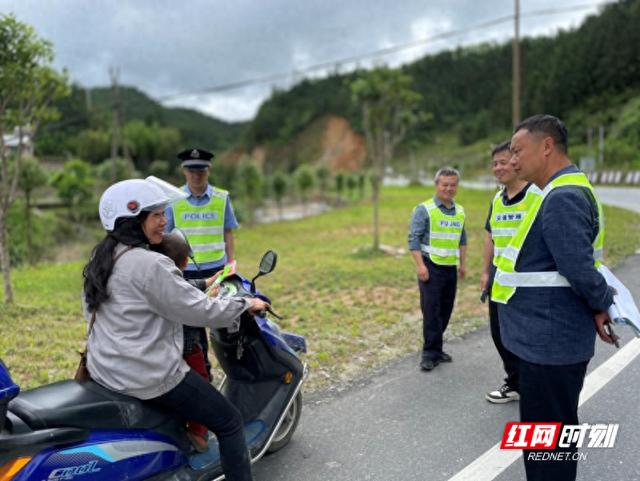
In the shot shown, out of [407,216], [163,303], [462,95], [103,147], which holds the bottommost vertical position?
A: [407,216]

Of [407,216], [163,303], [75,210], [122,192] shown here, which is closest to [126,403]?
[163,303]

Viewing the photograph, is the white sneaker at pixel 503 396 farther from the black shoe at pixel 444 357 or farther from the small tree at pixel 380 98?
the small tree at pixel 380 98

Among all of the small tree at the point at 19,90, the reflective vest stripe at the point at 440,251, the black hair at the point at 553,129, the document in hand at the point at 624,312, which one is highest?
the small tree at the point at 19,90

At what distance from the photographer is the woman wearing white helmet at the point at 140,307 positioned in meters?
2.08

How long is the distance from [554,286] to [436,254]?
213 cm

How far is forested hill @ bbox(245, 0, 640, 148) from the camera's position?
5875 cm

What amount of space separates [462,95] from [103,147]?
73297 mm

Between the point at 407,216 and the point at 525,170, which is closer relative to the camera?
the point at 525,170

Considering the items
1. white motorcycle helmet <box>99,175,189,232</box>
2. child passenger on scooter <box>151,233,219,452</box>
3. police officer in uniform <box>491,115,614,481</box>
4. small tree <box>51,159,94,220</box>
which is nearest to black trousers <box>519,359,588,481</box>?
police officer in uniform <box>491,115,614,481</box>

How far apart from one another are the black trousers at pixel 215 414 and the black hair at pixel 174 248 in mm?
596

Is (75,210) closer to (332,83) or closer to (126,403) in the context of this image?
(126,403)

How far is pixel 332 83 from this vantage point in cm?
11162

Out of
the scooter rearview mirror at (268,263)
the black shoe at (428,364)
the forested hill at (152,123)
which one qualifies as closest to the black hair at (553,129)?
the scooter rearview mirror at (268,263)

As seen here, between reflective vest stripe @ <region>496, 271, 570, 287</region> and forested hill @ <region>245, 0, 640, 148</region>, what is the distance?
61.2 metres
